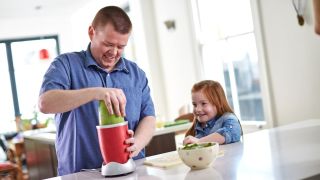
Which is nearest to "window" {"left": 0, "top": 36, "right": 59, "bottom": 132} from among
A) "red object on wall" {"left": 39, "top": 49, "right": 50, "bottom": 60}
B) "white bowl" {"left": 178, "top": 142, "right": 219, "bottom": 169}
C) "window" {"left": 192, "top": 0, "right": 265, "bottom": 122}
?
"red object on wall" {"left": 39, "top": 49, "right": 50, "bottom": 60}

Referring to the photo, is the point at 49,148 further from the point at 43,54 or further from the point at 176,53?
the point at 43,54

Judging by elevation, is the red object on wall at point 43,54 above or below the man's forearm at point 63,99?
above

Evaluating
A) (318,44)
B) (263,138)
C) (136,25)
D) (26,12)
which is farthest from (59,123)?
(26,12)

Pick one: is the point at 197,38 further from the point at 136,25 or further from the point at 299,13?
the point at 299,13

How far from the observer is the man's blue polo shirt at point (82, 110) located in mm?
1524

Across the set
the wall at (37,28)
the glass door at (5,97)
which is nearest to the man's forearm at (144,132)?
the glass door at (5,97)

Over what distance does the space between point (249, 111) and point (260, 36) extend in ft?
3.11

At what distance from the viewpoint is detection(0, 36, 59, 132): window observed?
8688 mm

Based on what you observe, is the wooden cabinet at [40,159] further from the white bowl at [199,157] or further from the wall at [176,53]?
the white bowl at [199,157]

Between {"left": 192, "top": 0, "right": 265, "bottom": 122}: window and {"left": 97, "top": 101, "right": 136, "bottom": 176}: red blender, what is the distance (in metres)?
2.95

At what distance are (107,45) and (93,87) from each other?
0.16 m

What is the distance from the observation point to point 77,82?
5.09 feet

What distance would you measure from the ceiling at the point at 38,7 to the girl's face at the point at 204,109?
5200mm

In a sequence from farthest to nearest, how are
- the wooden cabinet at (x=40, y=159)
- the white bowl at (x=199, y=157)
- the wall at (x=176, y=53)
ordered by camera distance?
the wall at (x=176, y=53), the wooden cabinet at (x=40, y=159), the white bowl at (x=199, y=157)
